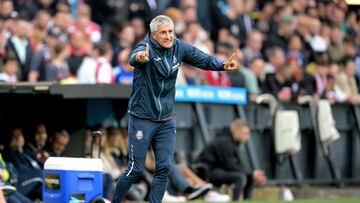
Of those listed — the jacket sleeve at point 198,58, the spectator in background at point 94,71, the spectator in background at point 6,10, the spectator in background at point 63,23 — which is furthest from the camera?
the spectator in background at point 63,23

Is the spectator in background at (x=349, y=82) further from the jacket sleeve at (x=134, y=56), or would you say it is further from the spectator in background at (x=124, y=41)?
the jacket sleeve at (x=134, y=56)

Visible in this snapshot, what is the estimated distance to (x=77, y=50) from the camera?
62.0 feet

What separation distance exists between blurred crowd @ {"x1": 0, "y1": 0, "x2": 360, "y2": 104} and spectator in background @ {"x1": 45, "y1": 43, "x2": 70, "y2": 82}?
15mm

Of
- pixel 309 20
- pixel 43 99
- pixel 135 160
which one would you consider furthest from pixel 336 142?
pixel 135 160

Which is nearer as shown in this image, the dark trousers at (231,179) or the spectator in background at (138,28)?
the dark trousers at (231,179)

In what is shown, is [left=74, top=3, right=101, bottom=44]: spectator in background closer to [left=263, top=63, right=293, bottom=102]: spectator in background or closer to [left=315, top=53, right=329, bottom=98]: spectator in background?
[left=263, top=63, right=293, bottom=102]: spectator in background

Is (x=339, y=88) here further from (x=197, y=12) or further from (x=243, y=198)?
(x=243, y=198)

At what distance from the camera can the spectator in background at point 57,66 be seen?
1794 cm

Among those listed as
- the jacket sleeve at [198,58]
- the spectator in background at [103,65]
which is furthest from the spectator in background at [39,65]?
the jacket sleeve at [198,58]

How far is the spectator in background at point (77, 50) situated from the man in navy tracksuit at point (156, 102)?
6.03 m

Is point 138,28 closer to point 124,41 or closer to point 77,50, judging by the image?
point 124,41

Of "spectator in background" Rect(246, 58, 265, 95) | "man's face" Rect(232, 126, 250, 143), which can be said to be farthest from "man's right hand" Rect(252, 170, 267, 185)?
"spectator in background" Rect(246, 58, 265, 95)

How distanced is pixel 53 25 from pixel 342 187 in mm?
6363

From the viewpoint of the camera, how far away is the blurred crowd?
18.3 metres
